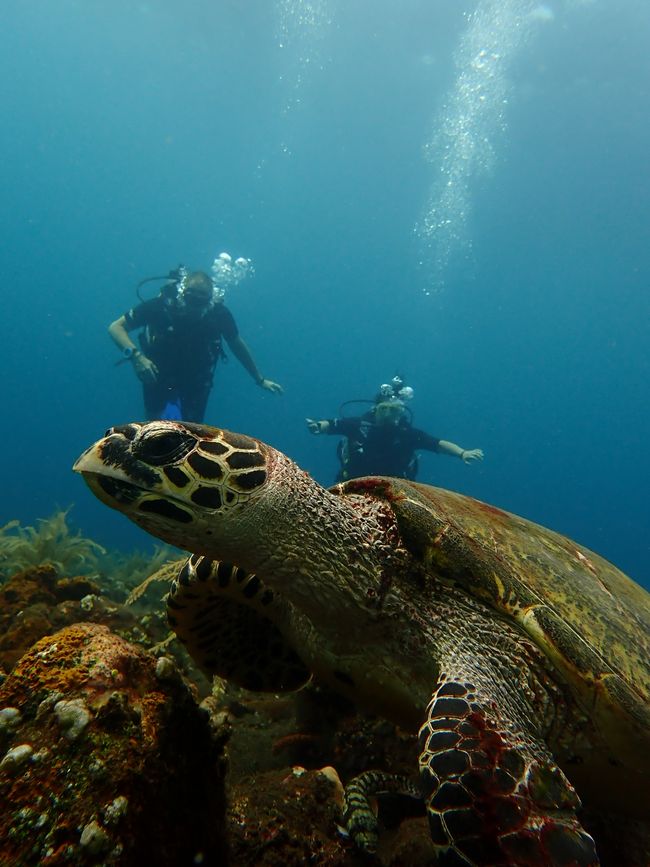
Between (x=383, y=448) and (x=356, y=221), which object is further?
(x=356, y=221)

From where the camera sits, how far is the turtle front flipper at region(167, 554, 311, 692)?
2420 mm

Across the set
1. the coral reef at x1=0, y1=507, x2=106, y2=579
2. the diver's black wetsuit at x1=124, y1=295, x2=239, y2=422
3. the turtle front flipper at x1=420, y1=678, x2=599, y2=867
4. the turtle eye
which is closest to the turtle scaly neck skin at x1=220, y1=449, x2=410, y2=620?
the turtle eye

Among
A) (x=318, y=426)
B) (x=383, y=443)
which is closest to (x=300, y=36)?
(x=318, y=426)

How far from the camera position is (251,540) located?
1.89m

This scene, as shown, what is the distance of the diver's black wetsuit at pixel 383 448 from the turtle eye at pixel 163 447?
801cm

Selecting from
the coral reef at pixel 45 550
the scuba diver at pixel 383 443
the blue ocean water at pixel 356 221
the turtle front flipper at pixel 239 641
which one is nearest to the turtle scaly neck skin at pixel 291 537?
the turtle front flipper at pixel 239 641

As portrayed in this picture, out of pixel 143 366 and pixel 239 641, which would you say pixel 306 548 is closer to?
pixel 239 641

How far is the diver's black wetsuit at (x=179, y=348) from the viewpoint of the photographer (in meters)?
10.4

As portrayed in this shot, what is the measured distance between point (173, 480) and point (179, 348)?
9431 mm

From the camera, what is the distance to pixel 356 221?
78.2 meters

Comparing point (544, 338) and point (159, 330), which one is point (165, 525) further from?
point (544, 338)

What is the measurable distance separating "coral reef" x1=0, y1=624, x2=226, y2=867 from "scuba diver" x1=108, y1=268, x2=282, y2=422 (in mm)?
9111

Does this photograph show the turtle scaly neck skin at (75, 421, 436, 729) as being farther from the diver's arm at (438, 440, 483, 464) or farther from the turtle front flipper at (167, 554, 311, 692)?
the diver's arm at (438, 440, 483, 464)

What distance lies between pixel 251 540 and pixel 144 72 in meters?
82.8
